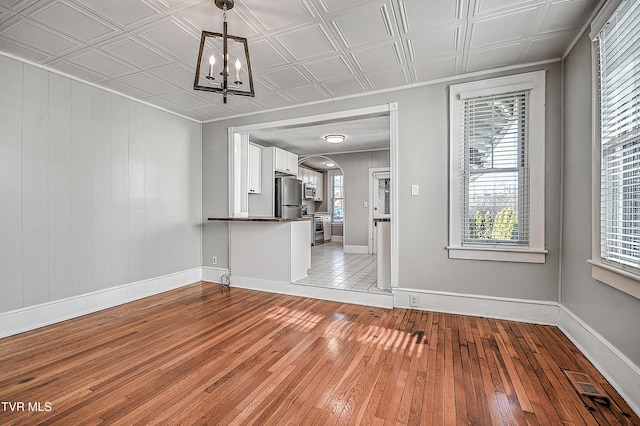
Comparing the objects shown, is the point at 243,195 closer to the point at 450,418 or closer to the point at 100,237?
the point at 100,237

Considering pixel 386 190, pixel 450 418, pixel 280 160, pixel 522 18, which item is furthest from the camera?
pixel 386 190

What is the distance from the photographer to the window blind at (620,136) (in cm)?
166

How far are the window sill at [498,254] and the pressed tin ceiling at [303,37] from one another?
1797mm

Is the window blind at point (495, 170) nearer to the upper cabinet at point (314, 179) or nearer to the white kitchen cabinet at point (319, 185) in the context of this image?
the upper cabinet at point (314, 179)

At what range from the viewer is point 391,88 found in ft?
11.1

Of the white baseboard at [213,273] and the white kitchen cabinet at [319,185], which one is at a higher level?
the white kitchen cabinet at [319,185]

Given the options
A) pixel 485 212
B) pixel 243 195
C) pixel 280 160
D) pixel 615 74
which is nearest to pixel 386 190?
pixel 280 160

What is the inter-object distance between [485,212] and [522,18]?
167 centimetres

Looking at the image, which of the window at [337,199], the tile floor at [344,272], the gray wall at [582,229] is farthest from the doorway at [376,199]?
the gray wall at [582,229]

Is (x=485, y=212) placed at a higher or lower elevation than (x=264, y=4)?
lower

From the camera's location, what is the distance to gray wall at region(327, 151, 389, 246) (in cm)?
719

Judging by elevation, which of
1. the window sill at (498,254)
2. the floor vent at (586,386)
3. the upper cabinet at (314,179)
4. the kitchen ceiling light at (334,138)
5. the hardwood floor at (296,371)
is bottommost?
the hardwood floor at (296,371)

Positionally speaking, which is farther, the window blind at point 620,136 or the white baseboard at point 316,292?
the white baseboard at point 316,292

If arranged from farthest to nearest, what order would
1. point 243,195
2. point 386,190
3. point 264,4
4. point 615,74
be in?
point 386,190 < point 243,195 < point 264,4 < point 615,74
